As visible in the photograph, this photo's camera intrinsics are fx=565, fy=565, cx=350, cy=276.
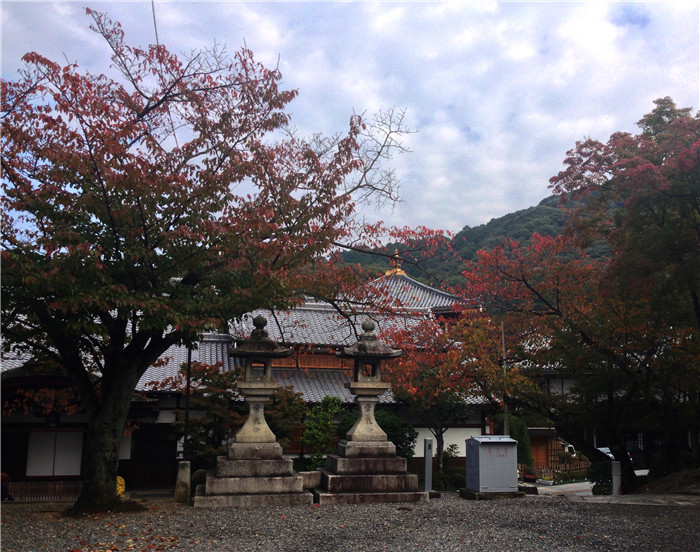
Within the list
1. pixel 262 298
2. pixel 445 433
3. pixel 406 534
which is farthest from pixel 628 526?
pixel 445 433

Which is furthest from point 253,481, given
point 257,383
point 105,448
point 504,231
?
point 504,231

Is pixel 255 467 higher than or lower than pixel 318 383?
lower

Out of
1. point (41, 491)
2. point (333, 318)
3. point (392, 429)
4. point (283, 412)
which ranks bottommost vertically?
point (41, 491)

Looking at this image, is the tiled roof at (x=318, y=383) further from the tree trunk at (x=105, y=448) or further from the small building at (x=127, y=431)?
the tree trunk at (x=105, y=448)

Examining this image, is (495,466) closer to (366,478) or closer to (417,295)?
(366,478)

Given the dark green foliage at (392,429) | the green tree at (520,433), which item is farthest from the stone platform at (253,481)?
the green tree at (520,433)

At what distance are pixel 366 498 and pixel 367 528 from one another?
Answer: 2291 mm

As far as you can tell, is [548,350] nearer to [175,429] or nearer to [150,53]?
[175,429]

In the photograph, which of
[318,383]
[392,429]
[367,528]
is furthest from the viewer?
[318,383]

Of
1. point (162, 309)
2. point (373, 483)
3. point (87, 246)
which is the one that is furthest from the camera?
point (373, 483)

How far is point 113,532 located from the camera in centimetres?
760

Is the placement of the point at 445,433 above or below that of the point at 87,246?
below

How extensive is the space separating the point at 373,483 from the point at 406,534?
2.88 metres

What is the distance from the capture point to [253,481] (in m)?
9.89
